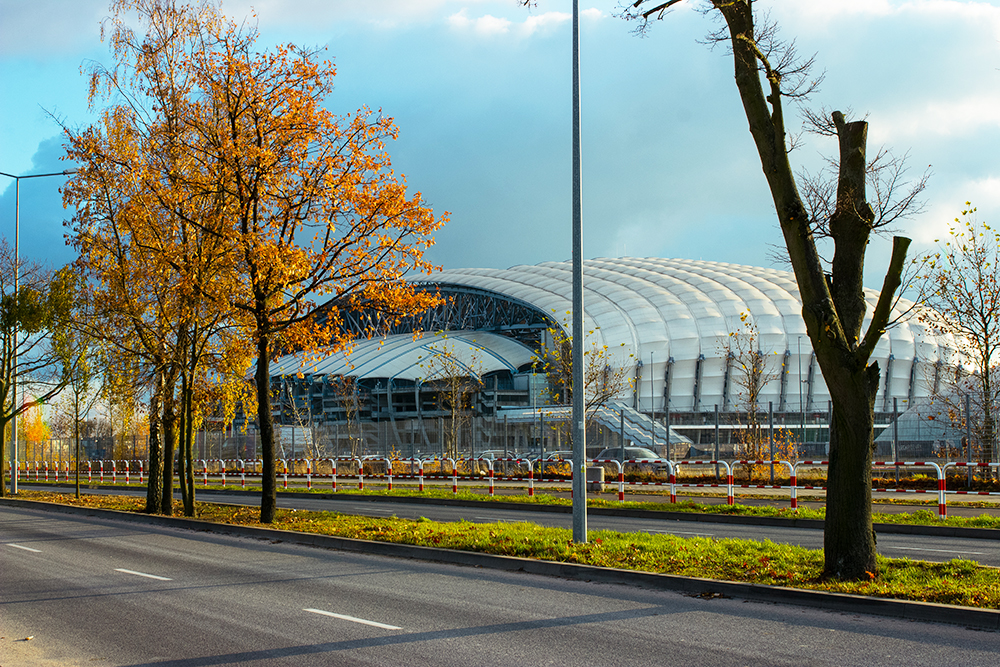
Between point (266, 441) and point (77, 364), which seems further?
point (77, 364)

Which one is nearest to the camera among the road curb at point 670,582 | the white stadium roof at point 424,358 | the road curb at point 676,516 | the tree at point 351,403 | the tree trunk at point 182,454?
the road curb at point 670,582

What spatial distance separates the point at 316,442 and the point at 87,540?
34522 millimetres

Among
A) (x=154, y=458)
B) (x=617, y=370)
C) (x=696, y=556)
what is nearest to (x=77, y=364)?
(x=154, y=458)

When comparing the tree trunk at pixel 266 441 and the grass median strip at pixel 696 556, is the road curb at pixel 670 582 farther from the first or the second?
the tree trunk at pixel 266 441

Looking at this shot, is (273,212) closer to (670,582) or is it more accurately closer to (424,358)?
(670,582)

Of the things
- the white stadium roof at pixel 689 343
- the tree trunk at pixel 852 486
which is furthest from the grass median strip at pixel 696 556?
the white stadium roof at pixel 689 343

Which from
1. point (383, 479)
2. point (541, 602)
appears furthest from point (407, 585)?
point (383, 479)

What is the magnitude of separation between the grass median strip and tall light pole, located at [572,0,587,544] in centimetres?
62

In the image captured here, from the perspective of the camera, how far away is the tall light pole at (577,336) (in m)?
13.3

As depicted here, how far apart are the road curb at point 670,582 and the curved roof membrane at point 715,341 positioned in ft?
129

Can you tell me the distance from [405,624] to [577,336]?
247 inches

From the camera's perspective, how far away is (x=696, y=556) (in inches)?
468

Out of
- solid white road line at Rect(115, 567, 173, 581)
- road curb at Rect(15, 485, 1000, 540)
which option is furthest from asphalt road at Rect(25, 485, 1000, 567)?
solid white road line at Rect(115, 567, 173, 581)

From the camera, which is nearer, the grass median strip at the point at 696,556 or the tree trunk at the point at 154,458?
the grass median strip at the point at 696,556
